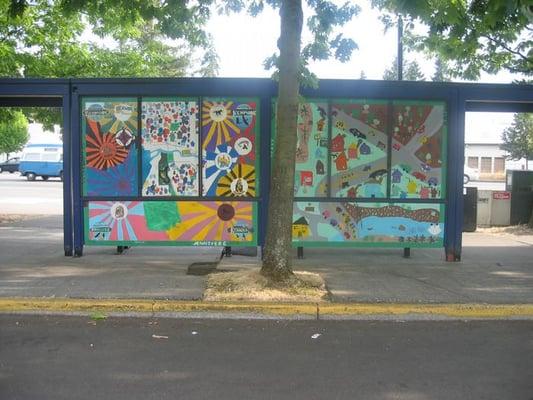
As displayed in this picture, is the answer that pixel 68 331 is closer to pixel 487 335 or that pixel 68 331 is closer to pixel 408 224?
pixel 487 335

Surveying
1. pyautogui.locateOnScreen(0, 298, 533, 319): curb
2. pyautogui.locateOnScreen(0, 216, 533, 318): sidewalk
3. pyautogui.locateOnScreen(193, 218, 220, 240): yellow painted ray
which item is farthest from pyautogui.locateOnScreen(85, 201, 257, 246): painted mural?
pyautogui.locateOnScreen(0, 298, 533, 319): curb

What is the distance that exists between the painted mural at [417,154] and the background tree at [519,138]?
38725 millimetres

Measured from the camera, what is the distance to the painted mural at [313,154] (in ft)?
32.3

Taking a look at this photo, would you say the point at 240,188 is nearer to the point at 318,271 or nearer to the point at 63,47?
the point at 318,271

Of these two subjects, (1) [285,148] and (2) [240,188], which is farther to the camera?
(2) [240,188]

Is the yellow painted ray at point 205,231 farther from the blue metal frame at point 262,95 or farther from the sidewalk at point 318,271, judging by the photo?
the blue metal frame at point 262,95

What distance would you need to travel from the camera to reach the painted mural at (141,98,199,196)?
31.8ft

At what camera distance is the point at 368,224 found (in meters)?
9.91


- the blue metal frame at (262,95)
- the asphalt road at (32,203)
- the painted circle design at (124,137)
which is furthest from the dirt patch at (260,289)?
the asphalt road at (32,203)

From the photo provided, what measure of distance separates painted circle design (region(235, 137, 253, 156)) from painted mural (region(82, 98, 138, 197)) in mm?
1643

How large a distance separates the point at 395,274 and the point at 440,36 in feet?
20.3

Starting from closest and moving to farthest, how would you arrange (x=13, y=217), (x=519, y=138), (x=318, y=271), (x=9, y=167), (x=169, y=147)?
(x=318, y=271) < (x=169, y=147) < (x=13, y=217) < (x=519, y=138) < (x=9, y=167)

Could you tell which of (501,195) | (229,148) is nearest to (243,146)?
(229,148)

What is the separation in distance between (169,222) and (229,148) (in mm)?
1535
